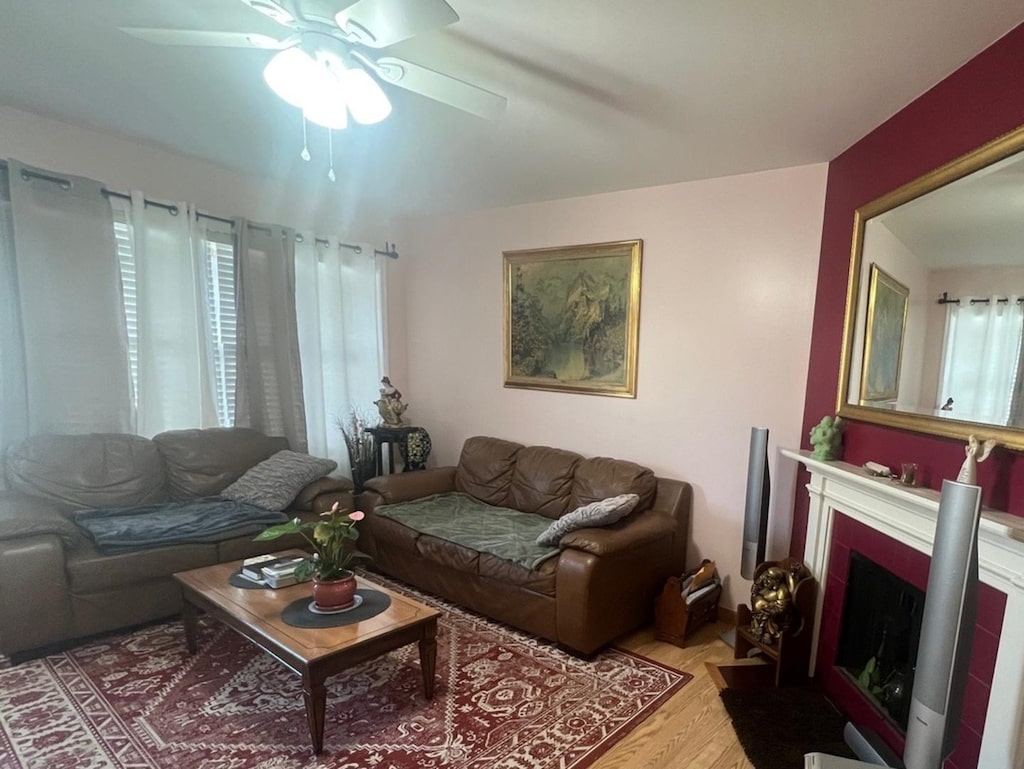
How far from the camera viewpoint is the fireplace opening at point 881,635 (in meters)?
1.86

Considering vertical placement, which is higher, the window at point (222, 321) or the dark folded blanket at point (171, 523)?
the window at point (222, 321)

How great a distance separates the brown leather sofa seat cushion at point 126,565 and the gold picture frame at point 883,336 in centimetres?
326

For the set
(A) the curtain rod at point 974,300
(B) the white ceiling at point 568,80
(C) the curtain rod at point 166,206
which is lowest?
(A) the curtain rod at point 974,300

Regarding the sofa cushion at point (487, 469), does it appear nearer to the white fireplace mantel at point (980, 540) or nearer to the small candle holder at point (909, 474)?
the white fireplace mantel at point (980, 540)

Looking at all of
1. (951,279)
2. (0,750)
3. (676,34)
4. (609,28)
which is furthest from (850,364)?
(0,750)

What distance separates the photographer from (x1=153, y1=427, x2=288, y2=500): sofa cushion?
10.2 ft

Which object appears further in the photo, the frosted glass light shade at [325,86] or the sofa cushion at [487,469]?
the sofa cushion at [487,469]

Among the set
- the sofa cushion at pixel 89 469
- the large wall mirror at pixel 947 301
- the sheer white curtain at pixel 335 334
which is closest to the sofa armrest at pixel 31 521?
the sofa cushion at pixel 89 469

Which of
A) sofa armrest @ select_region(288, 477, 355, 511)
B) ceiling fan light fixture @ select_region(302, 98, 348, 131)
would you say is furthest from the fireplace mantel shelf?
sofa armrest @ select_region(288, 477, 355, 511)

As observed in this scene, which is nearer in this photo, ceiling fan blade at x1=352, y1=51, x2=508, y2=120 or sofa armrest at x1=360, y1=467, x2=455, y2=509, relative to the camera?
ceiling fan blade at x1=352, y1=51, x2=508, y2=120

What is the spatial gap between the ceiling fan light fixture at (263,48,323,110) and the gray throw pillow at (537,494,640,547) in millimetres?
2160

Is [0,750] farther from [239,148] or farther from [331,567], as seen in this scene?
[239,148]

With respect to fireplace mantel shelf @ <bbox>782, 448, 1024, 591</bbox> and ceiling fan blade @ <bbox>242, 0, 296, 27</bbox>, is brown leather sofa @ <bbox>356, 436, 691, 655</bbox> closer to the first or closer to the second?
fireplace mantel shelf @ <bbox>782, 448, 1024, 591</bbox>

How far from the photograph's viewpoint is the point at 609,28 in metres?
1.64
